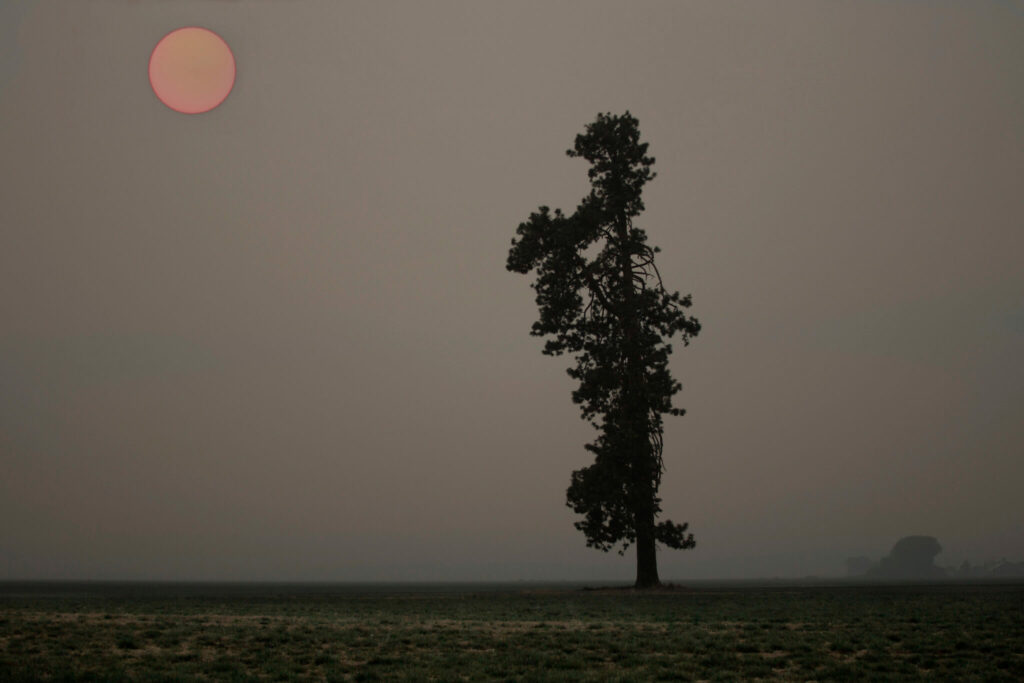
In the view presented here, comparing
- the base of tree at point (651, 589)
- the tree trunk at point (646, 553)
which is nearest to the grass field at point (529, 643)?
the base of tree at point (651, 589)

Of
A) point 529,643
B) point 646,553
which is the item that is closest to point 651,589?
point 646,553

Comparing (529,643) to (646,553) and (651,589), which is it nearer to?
(651,589)

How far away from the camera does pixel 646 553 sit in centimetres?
4378

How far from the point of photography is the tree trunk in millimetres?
43719

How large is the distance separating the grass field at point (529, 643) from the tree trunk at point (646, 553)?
1287 cm

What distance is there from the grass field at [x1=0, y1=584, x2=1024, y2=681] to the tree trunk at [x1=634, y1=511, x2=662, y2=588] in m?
12.9

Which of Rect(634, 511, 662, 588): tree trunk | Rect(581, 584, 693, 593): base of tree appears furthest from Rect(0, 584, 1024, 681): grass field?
Rect(634, 511, 662, 588): tree trunk

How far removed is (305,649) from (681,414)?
2873 cm

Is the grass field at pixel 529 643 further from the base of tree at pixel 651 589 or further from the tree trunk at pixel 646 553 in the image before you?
the tree trunk at pixel 646 553

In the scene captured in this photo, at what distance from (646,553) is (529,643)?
24455mm

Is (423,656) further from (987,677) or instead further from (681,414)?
(681,414)

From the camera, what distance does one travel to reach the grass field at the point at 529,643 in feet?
54.0

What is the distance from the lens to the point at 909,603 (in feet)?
101

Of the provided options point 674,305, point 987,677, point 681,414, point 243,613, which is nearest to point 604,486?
point 681,414
